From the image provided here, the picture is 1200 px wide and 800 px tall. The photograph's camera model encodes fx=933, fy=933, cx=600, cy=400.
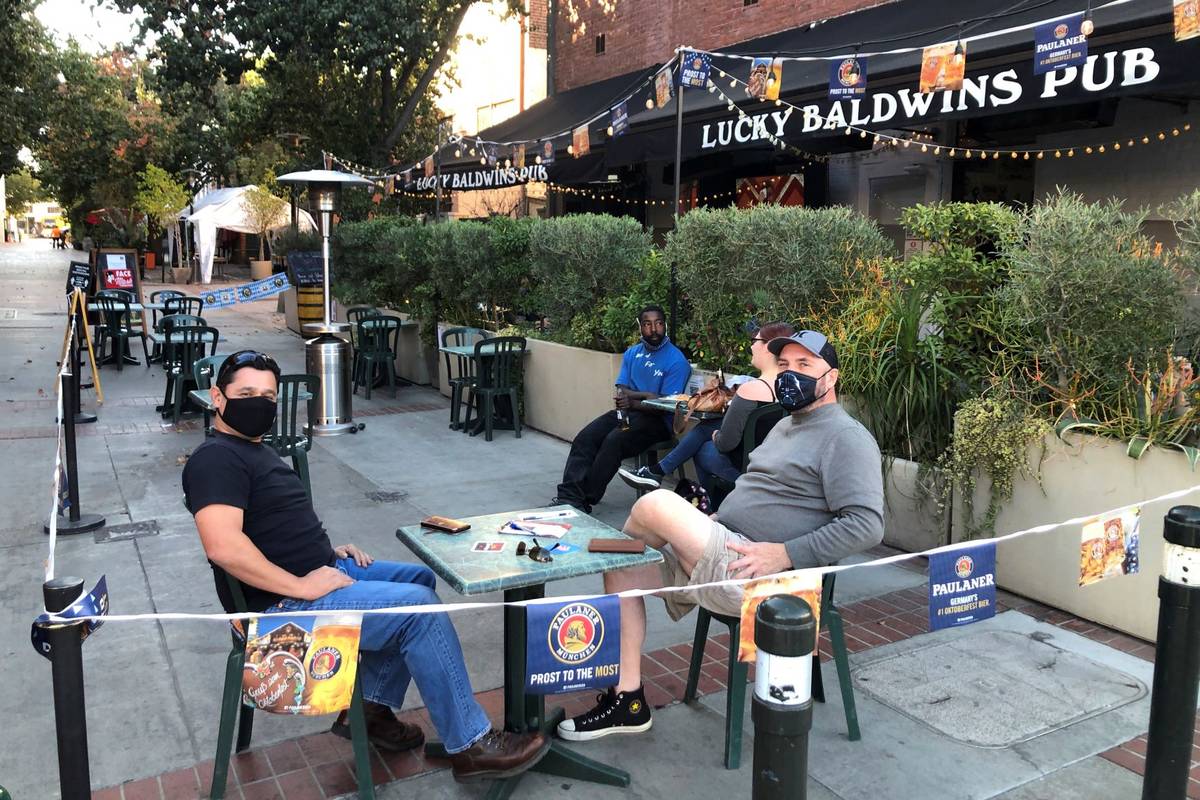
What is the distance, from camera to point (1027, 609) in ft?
16.0

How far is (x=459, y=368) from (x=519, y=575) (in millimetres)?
7341

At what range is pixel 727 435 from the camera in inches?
211

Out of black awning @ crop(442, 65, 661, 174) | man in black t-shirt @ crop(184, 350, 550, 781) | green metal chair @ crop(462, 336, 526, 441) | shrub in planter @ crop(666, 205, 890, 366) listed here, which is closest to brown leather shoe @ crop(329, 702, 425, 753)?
man in black t-shirt @ crop(184, 350, 550, 781)

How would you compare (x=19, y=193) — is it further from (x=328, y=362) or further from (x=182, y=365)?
(x=328, y=362)

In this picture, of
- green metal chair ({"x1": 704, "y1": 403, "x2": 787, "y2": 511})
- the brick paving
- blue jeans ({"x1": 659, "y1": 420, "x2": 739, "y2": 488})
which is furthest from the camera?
blue jeans ({"x1": 659, "y1": 420, "x2": 739, "y2": 488})

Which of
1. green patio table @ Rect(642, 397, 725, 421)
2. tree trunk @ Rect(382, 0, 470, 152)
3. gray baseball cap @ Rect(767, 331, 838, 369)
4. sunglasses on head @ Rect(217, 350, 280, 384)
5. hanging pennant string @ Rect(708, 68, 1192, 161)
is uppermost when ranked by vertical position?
tree trunk @ Rect(382, 0, 470, 152)

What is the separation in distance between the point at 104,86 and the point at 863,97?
35279 millimetres

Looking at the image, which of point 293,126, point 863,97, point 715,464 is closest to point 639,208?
point 293,126

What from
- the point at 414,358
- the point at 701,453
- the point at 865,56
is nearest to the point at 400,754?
the point at 701,453

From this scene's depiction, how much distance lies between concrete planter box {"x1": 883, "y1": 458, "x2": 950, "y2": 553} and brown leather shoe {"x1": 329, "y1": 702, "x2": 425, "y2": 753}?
3.07 metres

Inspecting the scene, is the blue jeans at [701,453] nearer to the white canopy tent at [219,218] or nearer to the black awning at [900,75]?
the black awning at [900,75]

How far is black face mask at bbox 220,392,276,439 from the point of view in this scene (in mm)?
3184

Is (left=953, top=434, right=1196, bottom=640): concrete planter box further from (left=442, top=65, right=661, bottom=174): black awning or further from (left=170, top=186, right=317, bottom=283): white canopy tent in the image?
(left=170, top=186, right=317, bottom=283): white canopy tent

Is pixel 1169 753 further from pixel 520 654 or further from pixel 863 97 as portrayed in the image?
pixel 863 97
